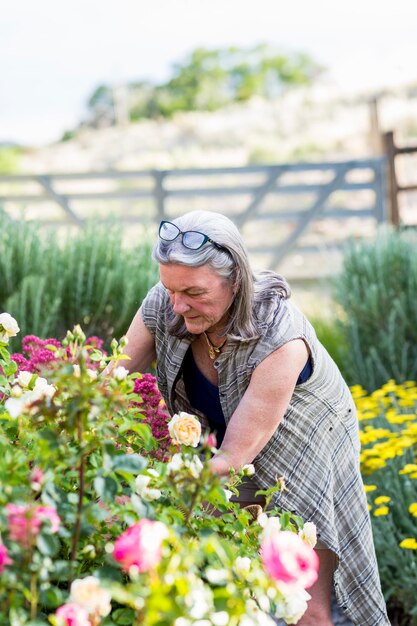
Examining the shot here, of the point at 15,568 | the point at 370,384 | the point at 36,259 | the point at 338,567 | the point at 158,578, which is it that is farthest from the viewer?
the point at 370,384

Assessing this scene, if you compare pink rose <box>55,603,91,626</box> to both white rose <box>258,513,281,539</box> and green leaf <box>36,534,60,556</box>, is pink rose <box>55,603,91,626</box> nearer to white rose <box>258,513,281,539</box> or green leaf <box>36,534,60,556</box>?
green leaf <box>36,534,60,556</box>

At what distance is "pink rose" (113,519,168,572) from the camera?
1207mm

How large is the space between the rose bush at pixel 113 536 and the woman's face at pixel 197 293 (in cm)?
43

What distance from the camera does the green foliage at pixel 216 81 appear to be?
41750 millimetres

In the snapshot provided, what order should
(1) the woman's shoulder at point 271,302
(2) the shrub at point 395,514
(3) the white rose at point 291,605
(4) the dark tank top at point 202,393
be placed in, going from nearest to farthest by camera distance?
1. (3) the white rose at point 291,605
2. (1) the woman's shoulder at point 271,302
3. (4) the dark tank top at point 202,393
4. (2) the shrub at point 395,514

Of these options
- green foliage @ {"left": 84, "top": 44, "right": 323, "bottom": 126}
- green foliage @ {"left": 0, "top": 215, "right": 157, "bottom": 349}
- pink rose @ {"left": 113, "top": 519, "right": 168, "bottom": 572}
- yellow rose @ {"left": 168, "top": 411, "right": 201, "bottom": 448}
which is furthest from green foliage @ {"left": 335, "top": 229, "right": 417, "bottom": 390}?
green foliage @ {"left": 84, "top": 44, "right": 323, "bottom": 126}

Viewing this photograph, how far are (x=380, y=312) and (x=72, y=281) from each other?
2172 millimetres

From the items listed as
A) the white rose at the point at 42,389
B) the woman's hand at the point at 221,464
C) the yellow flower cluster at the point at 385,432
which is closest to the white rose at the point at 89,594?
the white rose at the point at 42,389

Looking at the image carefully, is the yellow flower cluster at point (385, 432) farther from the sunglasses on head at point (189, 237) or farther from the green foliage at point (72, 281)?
the sunglasses on head at point (189, 237)

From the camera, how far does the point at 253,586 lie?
139cm

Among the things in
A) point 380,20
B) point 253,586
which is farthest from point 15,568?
point 380,20

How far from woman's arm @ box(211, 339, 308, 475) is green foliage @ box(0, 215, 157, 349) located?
2.11m

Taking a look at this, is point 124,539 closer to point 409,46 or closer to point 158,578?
point 158,578

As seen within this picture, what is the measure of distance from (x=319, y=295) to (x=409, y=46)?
38.8 m
